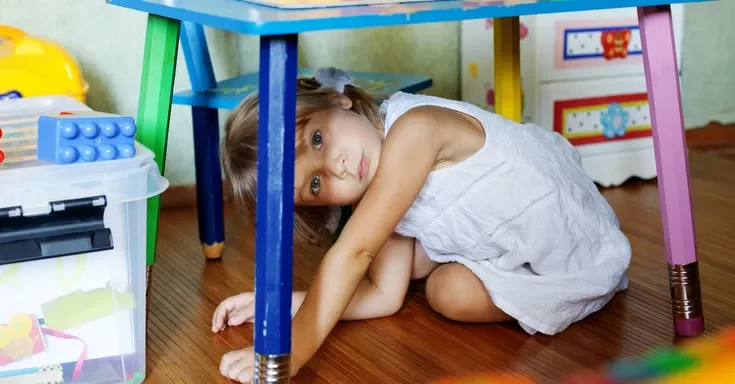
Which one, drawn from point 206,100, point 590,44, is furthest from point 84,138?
point 590,44

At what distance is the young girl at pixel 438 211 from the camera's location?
1.03 m

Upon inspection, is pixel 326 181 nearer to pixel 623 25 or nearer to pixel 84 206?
pixel 84 206

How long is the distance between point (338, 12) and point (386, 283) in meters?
0.51

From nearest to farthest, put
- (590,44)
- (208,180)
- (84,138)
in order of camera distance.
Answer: (84,138) < (208,180) < (590,44)

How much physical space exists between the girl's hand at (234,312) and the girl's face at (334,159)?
20 cm

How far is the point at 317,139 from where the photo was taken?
1081 millimetres

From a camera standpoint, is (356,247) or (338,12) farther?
(356,247)

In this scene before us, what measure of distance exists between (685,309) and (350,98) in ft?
1.68

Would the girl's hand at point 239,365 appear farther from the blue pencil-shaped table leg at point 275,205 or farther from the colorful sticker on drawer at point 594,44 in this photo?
the colorful sticker on drawer at point 594,44

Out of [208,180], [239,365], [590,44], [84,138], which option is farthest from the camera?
[590,44]

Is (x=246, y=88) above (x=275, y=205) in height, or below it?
above

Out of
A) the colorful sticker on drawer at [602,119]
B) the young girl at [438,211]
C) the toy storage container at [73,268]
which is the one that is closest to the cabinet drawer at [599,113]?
the colorful sticker on drawer at [602,119]

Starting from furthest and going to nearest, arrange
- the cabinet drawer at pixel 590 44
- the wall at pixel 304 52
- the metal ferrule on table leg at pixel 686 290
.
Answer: the cabinet drawer at pixel 590 44 < the wall at pixel 304 52 < the metal ferrule on table leg at pixel 686 290

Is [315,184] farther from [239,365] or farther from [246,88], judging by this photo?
[246,88]
